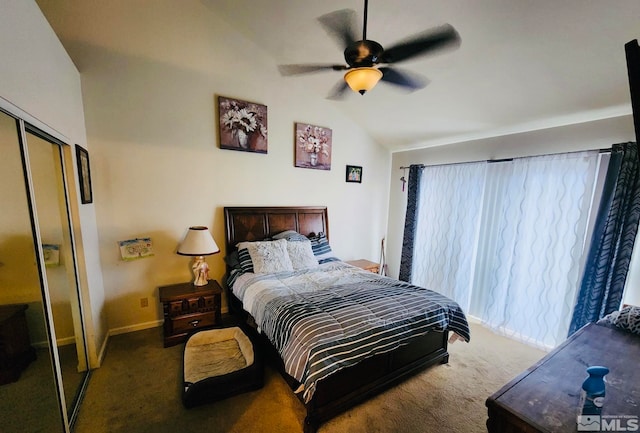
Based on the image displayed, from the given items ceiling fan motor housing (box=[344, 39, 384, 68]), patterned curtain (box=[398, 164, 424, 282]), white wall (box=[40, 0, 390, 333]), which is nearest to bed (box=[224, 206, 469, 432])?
white wall (box=[40, 0, 390, 333])

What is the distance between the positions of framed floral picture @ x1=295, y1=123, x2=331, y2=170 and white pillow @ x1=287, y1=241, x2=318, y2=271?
3.76 feet

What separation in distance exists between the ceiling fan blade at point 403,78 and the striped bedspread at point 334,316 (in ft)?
5.68

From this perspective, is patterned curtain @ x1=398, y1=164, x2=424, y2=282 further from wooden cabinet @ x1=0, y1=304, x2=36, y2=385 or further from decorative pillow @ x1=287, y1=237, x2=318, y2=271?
wooden cabinet @ x1=0, y1=304, x2=36, y2=385

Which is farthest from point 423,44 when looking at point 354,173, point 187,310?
point 187,310

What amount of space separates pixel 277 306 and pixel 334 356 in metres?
0.63

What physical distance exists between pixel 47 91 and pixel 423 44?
237cm

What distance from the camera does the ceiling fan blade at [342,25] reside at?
1404 mm

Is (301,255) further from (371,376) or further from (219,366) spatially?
(371,376)

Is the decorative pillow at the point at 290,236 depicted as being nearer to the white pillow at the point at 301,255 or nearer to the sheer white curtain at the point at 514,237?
the white pillow at the point at 301,255

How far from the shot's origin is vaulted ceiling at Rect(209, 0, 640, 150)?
1.69m

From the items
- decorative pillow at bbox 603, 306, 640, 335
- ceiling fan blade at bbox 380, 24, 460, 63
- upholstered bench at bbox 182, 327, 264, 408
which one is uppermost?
ceiling fan blade at bbox 380, 24, 460, 63

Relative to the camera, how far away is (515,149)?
2922 mm

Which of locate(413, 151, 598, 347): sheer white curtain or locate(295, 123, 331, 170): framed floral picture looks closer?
locate(413, 151, 598, 347): sheer white curtain

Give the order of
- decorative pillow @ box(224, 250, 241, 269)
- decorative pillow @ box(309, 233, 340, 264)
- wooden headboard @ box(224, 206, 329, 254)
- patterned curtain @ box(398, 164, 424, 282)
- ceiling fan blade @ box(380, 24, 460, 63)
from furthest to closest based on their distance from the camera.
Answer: patterned curtain @ box(398, 164, 424, 282), decorative pillow @ box(309, 233, 340, 264), wooden headboard @ box(224, 206, 329, 254), decorative pillow @ box(224, 250, 241, 269), ceiling fan blade @ box(380, 24, 460, 63)
